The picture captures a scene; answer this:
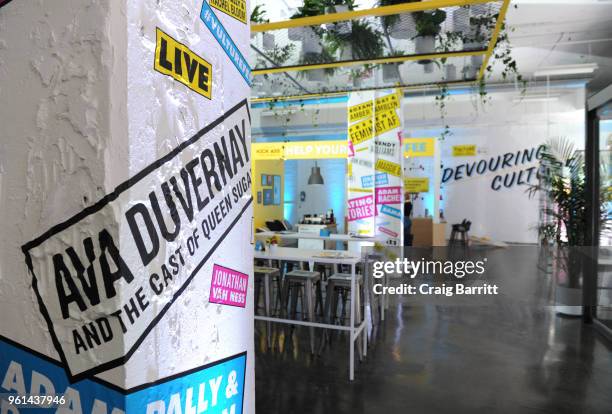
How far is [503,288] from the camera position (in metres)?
6.64

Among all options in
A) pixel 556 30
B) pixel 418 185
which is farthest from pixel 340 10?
pixel 418 185

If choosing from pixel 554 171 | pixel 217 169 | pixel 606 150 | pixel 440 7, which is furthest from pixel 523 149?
pixel 217 169

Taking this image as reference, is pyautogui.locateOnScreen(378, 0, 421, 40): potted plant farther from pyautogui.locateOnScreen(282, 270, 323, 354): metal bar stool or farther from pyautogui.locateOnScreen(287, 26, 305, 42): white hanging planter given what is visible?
pyautogui.locateOnScreen(282, 270, 323, 354): metal bar stool

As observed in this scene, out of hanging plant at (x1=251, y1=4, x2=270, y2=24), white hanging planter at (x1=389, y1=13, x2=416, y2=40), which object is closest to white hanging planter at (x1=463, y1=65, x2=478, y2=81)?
white hanging planter at (x1=389, y1=13, x2=416, y2=40)

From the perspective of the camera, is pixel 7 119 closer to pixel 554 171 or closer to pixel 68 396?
pixel 68 396

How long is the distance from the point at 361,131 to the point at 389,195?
1.10 meters

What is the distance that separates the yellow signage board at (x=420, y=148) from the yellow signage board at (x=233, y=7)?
9.01 m

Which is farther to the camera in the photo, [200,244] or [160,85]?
[200,244]

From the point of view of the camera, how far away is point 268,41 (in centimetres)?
401

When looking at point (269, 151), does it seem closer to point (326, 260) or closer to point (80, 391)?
point (326, 260)

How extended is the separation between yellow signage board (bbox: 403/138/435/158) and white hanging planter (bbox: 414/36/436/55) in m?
6.25

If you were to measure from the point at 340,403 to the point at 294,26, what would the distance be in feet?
9.48

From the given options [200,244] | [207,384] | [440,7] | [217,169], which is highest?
[440,7]

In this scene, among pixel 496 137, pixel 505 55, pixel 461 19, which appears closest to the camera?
pixel 461 19
